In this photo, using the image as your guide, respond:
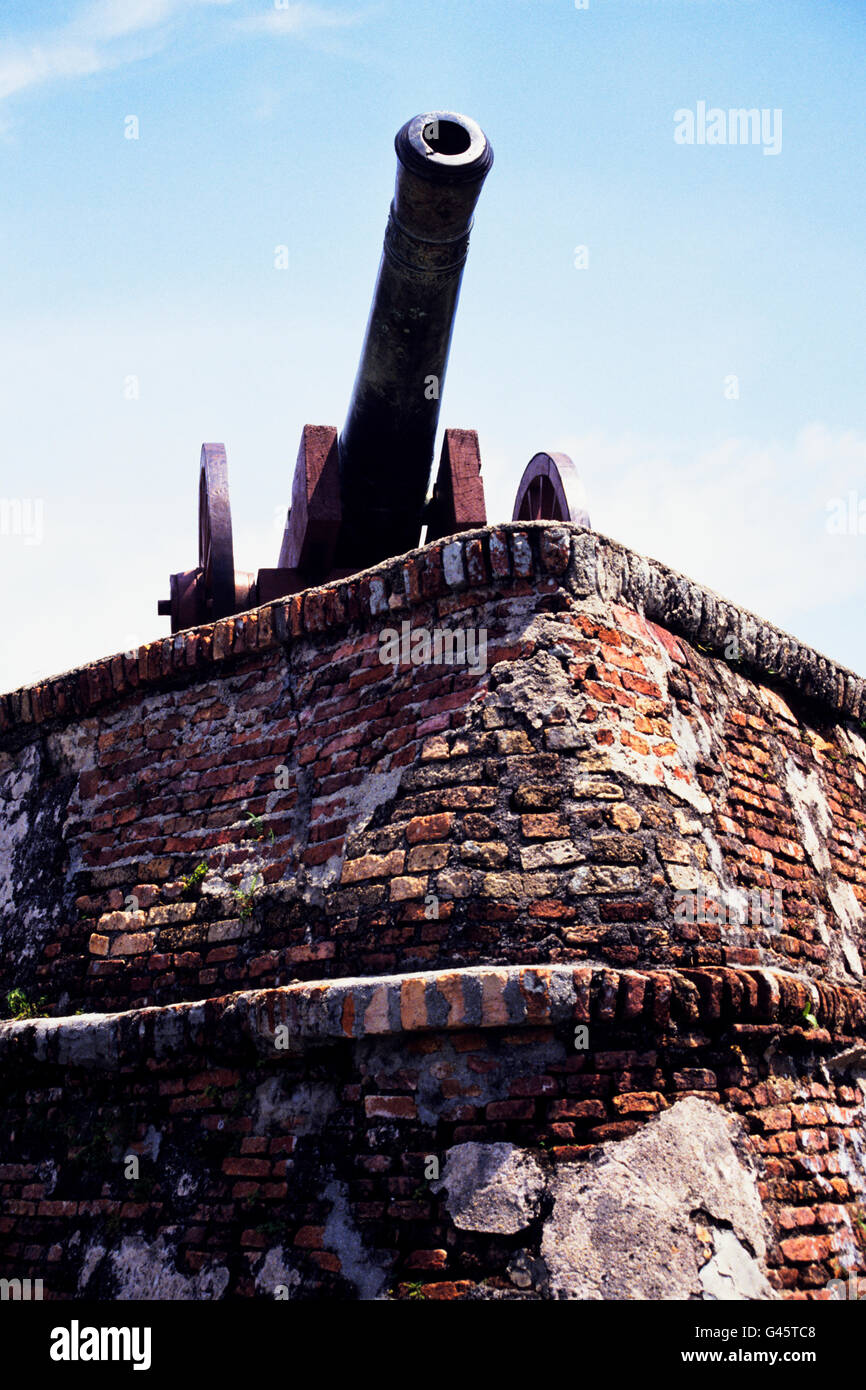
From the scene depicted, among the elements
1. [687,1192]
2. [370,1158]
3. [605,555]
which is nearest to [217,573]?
[605,555]

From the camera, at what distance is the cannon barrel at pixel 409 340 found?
425 cm

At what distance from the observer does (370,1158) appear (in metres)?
3.10

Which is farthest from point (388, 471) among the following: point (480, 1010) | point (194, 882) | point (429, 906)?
point (480, 1010)

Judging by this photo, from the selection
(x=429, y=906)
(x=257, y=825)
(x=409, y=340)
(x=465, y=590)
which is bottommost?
(x=429, y=906)

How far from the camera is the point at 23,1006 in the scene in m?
4.18

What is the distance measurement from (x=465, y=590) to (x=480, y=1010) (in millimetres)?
1281

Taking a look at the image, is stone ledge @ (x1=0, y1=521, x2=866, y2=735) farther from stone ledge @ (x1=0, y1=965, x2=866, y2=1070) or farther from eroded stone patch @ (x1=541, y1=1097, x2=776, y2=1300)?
eroded stone patch @ (x1=541, y1=1097, x2=776, y2=1300)


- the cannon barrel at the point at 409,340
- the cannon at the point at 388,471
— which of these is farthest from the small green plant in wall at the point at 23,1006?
the cannon barrel at the point at 409,340

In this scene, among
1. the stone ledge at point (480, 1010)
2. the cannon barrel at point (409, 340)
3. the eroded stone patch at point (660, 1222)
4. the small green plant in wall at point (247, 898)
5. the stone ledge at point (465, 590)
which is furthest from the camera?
the cannon barrel at point (409, 340)

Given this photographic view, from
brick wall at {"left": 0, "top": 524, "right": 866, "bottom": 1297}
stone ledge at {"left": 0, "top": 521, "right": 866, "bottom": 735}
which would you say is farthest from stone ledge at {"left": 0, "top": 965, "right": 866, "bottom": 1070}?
stone ledge at {"left": 0, "top": 521, "right": 866, "bottom": 735}

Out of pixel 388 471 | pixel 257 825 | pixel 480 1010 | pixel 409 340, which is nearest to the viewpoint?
pixel 480 1010

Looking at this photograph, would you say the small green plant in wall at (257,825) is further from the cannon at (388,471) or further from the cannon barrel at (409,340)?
the cannon barrel at (409,340)

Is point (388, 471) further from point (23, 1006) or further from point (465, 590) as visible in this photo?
point (23, 1006)

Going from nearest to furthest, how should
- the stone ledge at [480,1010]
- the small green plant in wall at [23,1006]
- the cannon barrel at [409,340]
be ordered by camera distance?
the stone ledge at [480,1010]
the small green plant in wall at [23,1006]
the cannon barrel at [409,340]
